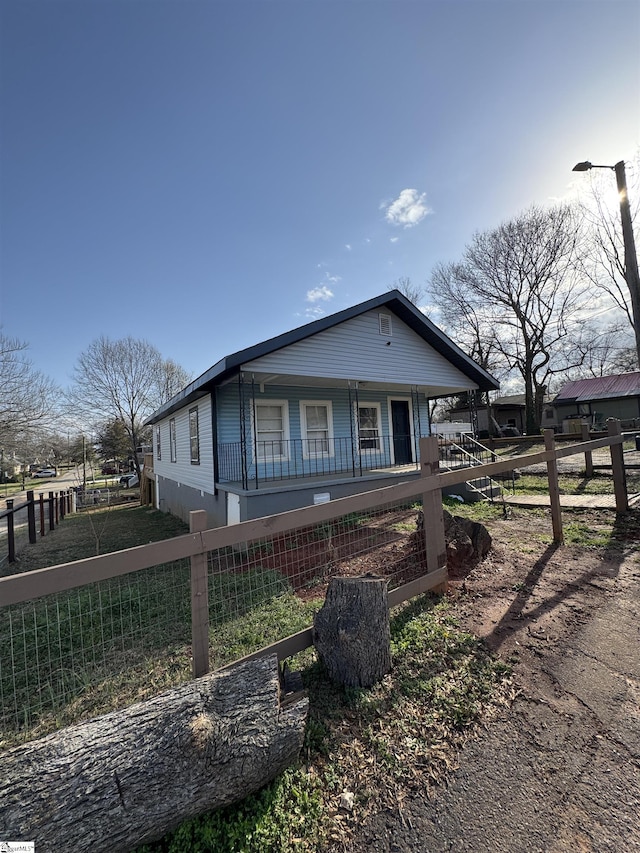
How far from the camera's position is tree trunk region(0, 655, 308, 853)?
1.38m

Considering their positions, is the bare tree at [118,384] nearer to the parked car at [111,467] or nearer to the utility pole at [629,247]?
the parked car at [111,467]

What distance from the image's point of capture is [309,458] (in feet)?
32.9

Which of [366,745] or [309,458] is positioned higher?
[309,458]

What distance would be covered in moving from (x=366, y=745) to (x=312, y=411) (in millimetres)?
A: 8652

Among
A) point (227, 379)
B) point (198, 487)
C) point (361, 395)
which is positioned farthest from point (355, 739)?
point (361, 395)

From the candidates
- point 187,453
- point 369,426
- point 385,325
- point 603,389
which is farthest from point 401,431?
point 603,389

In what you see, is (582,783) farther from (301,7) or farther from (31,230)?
(31,230)

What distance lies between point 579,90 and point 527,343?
930 inches

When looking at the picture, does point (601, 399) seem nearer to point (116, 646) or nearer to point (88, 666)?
point (116, 646)

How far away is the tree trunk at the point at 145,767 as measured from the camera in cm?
138

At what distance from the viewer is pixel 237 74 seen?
7.30 m

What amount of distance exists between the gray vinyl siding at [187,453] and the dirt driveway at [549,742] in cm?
698

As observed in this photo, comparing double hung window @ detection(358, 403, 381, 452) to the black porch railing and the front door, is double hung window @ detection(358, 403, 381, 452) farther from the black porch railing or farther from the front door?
the front door

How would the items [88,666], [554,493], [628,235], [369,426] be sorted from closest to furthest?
[88,666]
[554,493]
[628,235]
[369,426]
